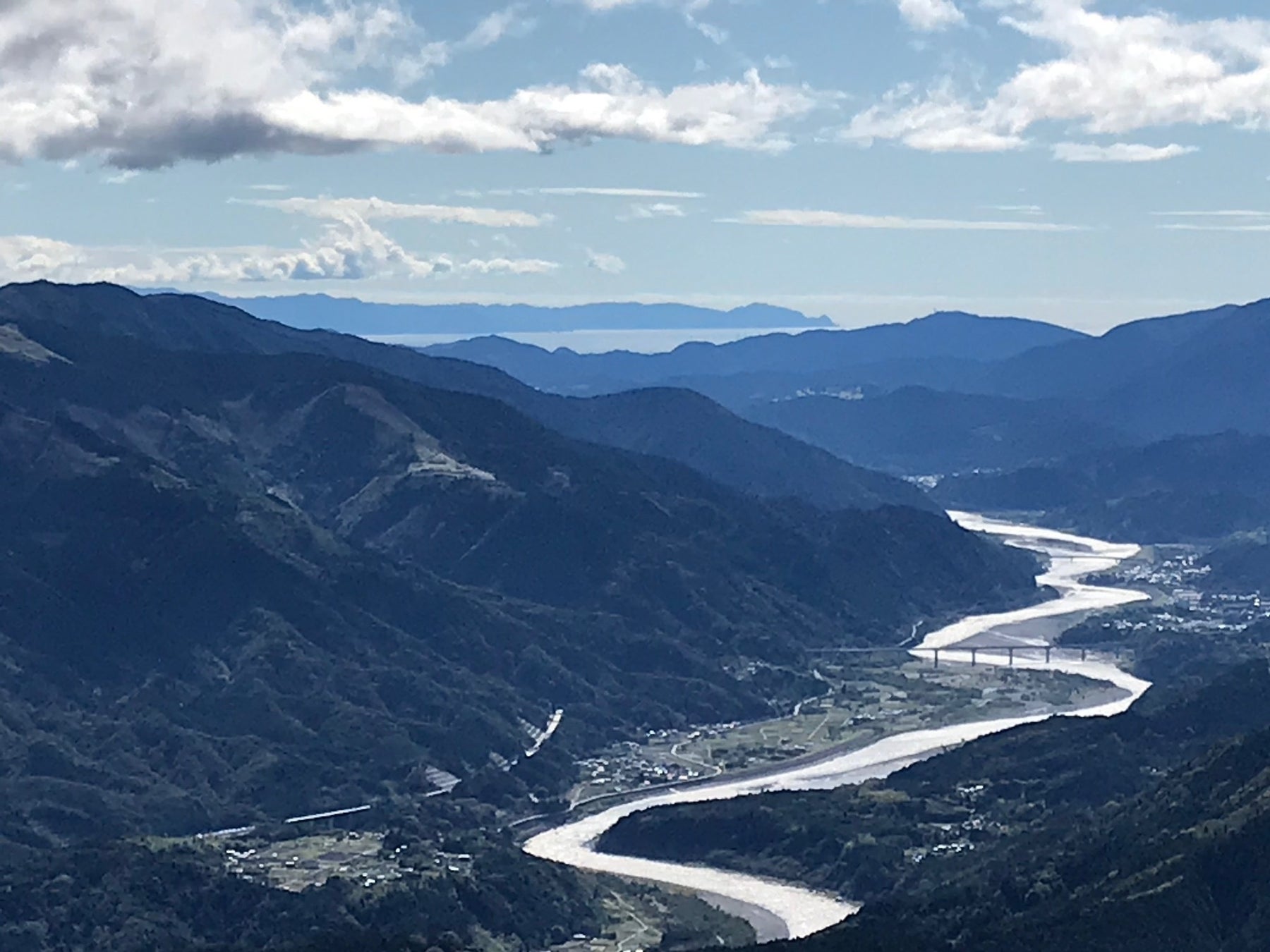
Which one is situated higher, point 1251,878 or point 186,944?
point 1251,878

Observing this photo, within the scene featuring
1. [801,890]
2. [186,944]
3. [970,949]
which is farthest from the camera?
[801,890]

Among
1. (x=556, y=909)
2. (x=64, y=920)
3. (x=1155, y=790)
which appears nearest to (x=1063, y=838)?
(x=1155, y=790)

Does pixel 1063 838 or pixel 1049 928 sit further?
pixel 1063 838

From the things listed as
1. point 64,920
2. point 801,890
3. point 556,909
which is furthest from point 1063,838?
point 64,920

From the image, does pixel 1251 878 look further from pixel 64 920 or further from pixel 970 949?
pixel 64 920

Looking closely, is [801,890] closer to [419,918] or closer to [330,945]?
[419,918]

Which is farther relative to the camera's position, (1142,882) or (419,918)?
(419,918)

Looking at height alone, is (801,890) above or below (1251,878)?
below

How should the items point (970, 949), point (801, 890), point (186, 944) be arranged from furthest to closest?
point (801, 890) → point (186, 944) → point (970, 949)
